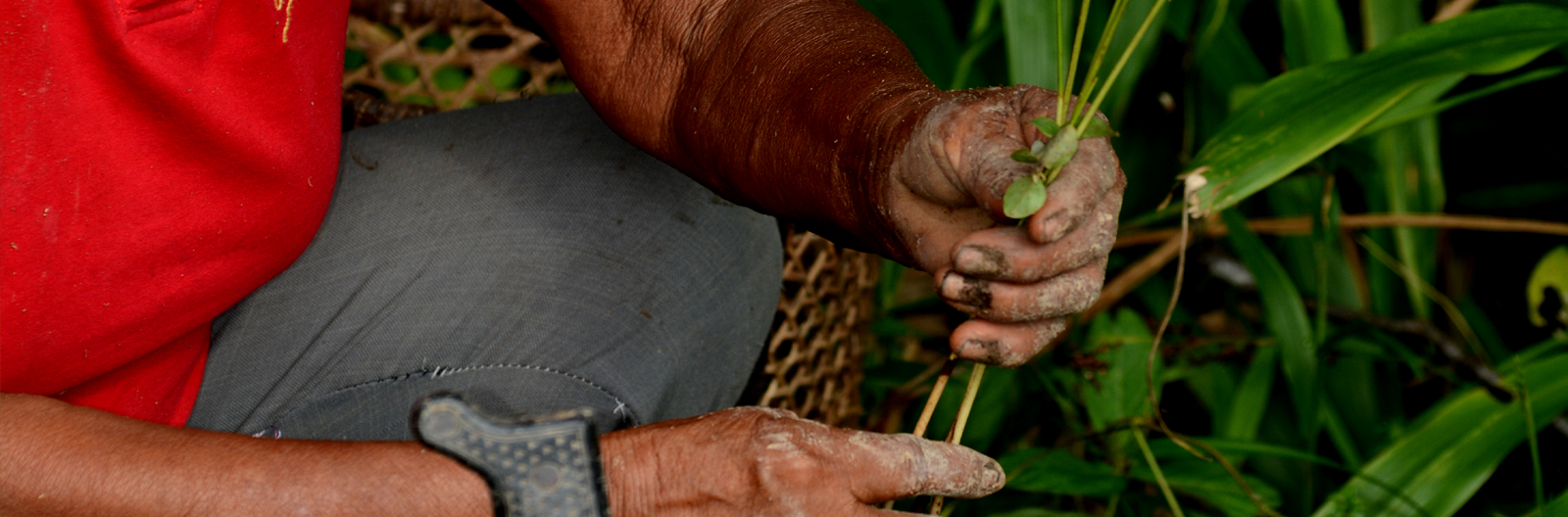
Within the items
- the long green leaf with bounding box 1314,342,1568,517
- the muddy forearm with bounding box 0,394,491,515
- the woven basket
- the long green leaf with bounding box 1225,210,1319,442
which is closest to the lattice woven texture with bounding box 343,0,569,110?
the woven basket

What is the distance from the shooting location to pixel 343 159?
2.52 feet

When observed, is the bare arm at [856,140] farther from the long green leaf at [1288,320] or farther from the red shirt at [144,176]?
the long green leaf at [1288,320]

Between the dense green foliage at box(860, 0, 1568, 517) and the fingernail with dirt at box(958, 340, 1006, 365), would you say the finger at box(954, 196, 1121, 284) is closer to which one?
the fingernail with dirt at box(958, 340, 1006, 365)

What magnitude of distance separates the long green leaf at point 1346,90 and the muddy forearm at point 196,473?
A: 530 mm

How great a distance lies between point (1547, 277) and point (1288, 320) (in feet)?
1.02

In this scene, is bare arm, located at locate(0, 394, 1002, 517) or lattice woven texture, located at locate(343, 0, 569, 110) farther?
lattice woven texture, located at locate(343, 0, 569, 110)

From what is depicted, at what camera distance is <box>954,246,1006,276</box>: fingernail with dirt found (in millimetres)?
444

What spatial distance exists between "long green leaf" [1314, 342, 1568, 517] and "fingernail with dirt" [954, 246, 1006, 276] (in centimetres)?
53

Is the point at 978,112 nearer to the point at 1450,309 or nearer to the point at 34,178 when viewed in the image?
the point at 34,178

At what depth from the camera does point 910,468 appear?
504mm

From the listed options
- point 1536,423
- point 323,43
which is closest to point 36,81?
point 323,43

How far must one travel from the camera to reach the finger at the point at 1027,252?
0.44 meters

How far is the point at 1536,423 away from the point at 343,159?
1.02m

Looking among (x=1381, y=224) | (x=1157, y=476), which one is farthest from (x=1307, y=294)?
(x=1157, y=476)
